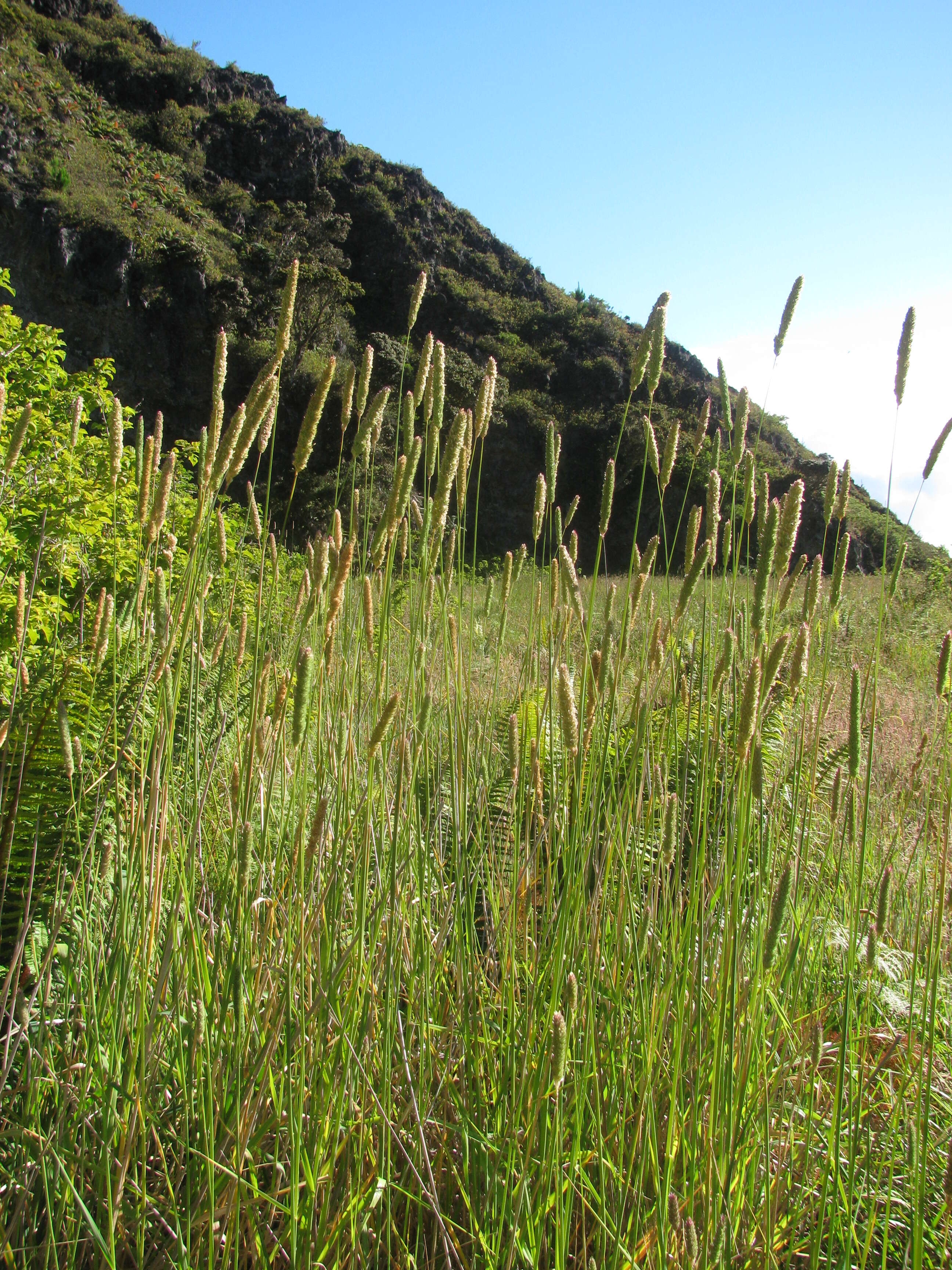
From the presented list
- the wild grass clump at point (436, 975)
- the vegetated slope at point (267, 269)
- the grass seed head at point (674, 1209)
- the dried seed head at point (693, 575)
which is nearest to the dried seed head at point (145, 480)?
the wild grass clump at point (436, 975)

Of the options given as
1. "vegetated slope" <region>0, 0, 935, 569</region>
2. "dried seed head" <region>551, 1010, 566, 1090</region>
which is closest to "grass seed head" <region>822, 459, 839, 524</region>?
"dried seed head" <region>551, 1010, 566, 1090</region>

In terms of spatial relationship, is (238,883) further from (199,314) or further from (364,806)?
(199,314)

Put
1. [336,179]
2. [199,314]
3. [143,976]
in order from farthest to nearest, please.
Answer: [336,179], [199,314], [143,976]

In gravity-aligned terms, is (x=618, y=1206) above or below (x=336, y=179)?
below

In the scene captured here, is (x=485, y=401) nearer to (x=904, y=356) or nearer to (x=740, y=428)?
(x=740, y=428)

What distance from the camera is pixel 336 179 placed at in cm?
2586

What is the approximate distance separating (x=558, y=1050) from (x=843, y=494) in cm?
92

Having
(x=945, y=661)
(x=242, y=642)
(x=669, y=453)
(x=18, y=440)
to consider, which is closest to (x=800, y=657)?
(x=945, y=661)

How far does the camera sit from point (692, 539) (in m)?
0.92

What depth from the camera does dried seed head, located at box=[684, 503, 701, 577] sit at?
91cm

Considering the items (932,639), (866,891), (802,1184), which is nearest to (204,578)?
(802,1184)

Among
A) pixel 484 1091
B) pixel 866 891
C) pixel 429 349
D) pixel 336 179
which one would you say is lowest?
pixel 484 1091

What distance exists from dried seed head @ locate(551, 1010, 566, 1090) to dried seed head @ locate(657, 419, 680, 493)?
65cm

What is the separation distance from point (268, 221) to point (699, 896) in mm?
23861
